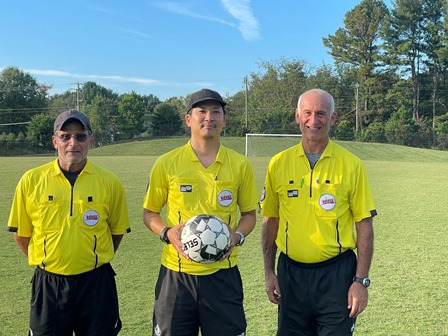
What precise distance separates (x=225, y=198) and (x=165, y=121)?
56612 millimetres

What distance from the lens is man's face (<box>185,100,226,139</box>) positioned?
9.36ft

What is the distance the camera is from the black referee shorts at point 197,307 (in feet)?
9.04

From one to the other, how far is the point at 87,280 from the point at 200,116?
1.39 metres

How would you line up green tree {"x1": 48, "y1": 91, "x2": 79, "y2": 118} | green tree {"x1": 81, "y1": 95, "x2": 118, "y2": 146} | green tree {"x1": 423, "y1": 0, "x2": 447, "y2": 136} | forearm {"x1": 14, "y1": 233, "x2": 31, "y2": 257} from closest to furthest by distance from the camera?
forearm {"x1": 14, "y1": 233, "x2": 31, "y2": 257} < green tree {"x1": 81, "y1": 95, "x2": 118, "y2": 146} < green tree {"x1": 423, "y1": 0, "x2": 447, "y2": 136} < green tree {"x1": 48, "y1": 91, "x2": 79, "y2": 118}

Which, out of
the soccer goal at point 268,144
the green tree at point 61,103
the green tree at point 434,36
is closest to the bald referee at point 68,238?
the soccer goal at point 268,144

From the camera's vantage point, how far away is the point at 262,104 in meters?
64.4

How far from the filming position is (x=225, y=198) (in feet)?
9.36

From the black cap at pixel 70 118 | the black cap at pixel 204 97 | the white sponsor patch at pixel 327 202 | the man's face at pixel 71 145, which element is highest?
the black cap at pixel 204 97

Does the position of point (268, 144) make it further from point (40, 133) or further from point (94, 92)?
point (94, 92)

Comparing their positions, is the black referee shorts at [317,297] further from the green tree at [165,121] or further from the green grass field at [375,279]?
the green tree at [165,121]

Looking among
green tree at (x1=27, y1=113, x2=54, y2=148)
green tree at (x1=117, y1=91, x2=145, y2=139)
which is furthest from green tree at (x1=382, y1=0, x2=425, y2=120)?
green tree at (x1=27, y1=113, x2=54, y2=148)

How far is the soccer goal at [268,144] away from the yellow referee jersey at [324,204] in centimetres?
3297

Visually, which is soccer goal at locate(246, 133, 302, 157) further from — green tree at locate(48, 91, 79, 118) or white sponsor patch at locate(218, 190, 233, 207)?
green tree at locate(48, 91, 79, 118)

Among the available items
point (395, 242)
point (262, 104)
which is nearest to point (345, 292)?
point (395, 242)
